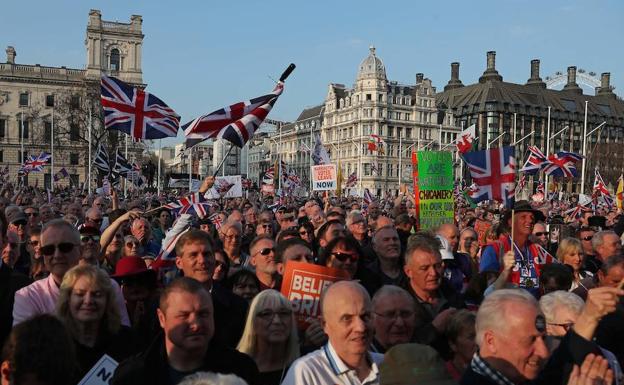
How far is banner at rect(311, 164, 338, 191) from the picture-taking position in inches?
730

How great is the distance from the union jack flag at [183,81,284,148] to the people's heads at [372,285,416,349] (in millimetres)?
6404

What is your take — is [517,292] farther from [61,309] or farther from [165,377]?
[61,309]

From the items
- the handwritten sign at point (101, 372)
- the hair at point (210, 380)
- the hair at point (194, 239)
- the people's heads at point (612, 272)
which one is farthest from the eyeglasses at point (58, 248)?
the people's heads at point (612, 272)

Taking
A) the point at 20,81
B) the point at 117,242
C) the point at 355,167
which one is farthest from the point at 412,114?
the point at 117,242

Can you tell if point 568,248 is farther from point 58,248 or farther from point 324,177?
point 324,177

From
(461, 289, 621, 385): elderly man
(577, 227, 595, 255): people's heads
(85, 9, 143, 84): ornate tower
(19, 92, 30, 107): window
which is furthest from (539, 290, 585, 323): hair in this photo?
(19, 92, 30, 107): window

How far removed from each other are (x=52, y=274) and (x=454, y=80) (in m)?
120

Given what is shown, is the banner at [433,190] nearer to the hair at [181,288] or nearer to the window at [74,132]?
the hair at [181,288]

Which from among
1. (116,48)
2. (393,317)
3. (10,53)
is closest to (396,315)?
(393,317)

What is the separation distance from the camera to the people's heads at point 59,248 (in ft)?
16.0

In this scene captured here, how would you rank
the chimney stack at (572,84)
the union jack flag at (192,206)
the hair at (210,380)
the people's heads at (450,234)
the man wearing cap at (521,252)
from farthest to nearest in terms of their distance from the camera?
1. the chimney stack at (572,84)
2. the union jack flag at (192,206)
3. the people's heads at (450,234)
4. the man wearing cap at (521,252)
5. the hair at (210,380)

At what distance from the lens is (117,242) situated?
23.9ft

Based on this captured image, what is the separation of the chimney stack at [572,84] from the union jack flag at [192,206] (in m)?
129

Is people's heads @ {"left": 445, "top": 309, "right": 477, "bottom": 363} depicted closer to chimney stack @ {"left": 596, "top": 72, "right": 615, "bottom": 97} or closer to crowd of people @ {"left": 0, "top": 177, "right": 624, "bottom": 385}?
crowd of people @ {"left": 0, "top": 177, "right": 624, "bottom": 385}
